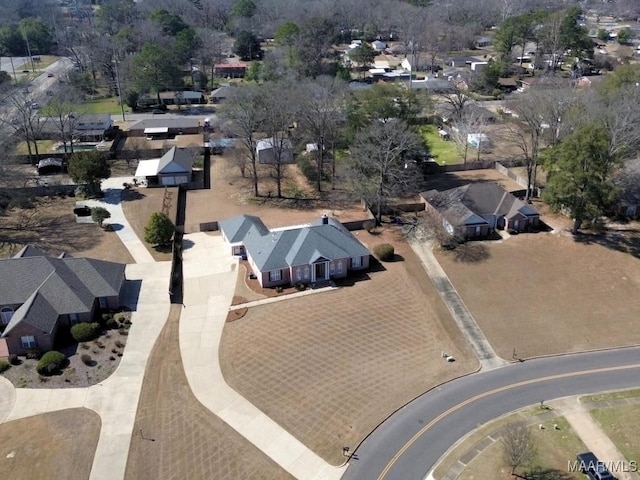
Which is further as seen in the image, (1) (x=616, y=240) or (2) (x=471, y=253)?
(1) (x=616, y=240)

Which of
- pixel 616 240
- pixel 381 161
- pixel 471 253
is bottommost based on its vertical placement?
pixel 471 253

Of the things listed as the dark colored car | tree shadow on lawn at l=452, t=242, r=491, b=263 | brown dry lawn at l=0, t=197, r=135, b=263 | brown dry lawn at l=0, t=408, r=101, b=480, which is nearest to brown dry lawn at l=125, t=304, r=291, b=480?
brown dry lawn at l=0, t=408, r=101, b=480

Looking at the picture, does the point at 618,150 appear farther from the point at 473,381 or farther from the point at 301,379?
the point at 301,379

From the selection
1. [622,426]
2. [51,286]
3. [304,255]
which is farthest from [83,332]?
[622,426]

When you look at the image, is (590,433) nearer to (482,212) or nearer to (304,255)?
(304,255)

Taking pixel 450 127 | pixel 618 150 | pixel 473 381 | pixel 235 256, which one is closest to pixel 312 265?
pixel 235 256

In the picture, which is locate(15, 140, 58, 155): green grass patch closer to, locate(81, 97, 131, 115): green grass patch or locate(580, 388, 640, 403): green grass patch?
locate(81, 97, 131, 115): green grass patch
